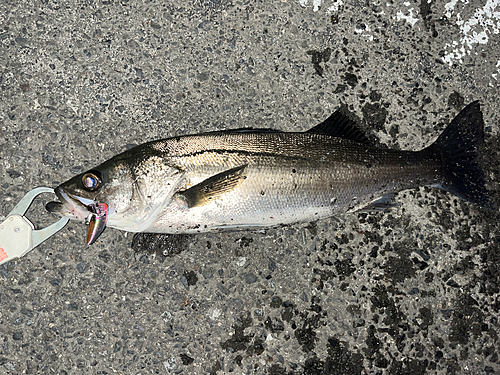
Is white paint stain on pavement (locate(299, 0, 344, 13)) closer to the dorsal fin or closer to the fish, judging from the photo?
the dorsal fin

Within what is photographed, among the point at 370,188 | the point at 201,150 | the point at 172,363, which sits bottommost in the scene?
the point at 172,363

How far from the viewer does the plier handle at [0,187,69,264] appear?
314 cm

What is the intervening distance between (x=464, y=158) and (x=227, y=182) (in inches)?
85.8

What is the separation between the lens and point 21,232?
3.15 m

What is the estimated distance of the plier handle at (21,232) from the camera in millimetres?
3137

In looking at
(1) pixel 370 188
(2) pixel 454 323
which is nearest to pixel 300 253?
(1) pixel 370 188

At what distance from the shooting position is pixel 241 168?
277 cm

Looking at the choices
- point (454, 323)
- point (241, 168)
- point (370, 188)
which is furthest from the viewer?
point (454, 323)

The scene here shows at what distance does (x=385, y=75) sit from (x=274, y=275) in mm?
Result: 2246

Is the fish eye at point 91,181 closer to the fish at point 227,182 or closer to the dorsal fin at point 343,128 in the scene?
the fish at point 227,182

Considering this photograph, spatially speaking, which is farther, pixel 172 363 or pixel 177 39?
pixel 177 39

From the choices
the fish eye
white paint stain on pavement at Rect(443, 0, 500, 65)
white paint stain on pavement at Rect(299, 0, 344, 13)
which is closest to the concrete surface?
white paint stain on pavement at Rect(299, 0, 344, 13)

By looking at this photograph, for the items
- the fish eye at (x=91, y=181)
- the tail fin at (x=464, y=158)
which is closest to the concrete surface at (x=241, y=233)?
the tail fin at (x=464, y=158)

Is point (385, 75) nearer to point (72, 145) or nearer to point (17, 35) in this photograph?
point (72, 145)
